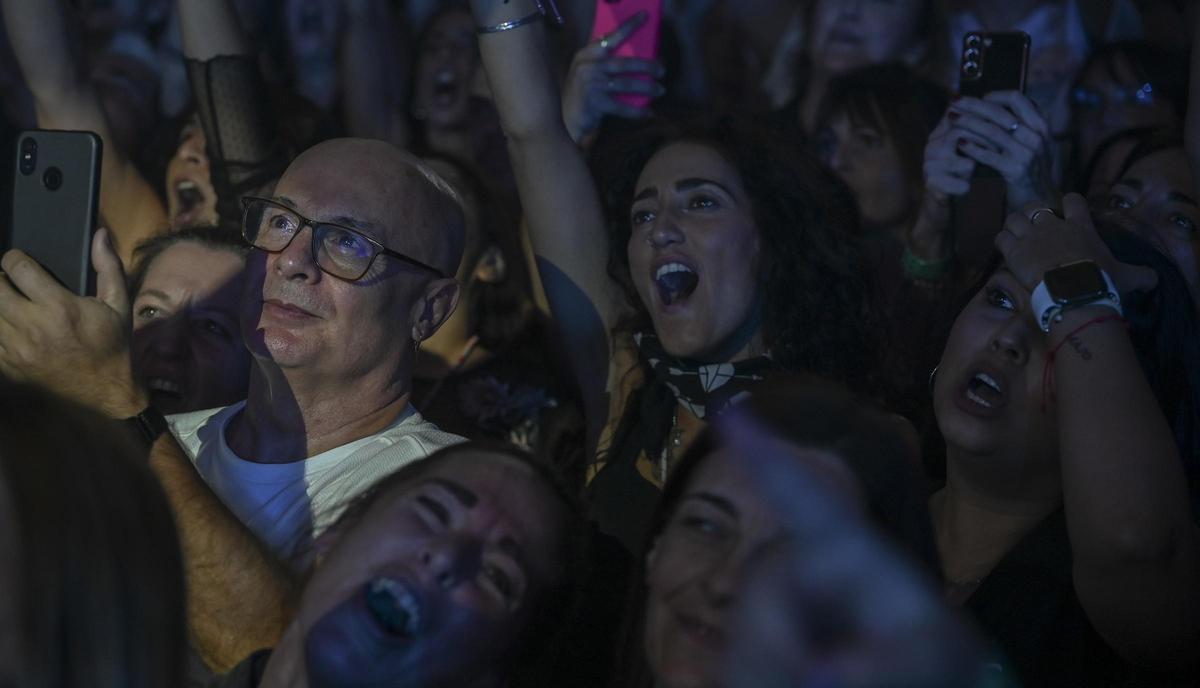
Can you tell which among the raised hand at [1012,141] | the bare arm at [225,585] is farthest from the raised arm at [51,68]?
the raised hand at [1012,141]

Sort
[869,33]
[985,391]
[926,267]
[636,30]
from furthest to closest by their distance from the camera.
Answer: [869,33]
[636,30]
[926,267]
[985,391]

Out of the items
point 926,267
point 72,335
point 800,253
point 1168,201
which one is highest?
point 72,335

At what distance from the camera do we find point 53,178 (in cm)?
230

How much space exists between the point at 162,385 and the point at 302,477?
0.72 meters

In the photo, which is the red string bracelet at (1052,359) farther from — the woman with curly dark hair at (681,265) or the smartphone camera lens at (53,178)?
the smartphone camera lens at (53,178)

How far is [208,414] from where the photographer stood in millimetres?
2529

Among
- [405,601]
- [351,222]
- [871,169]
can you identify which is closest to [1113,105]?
[871,169]

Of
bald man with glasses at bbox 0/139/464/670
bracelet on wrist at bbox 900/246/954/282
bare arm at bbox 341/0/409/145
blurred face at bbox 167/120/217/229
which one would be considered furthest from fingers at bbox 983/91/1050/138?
bare arm at bbox 341/0/409/145

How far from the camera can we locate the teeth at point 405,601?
61.1 inches

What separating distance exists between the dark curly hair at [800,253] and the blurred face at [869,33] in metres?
1.16

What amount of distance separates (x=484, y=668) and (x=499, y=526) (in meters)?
0.17

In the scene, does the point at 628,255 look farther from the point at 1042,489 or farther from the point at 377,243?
the point at 1042,489

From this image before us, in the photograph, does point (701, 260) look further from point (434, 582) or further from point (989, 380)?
point (434, 582)

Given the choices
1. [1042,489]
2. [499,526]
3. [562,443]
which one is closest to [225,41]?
[562,443]
